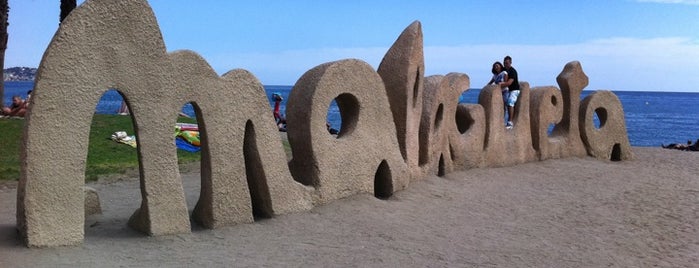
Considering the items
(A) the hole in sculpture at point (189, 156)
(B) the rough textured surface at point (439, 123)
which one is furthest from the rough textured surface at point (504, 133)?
(A) the hole in sculpture at point (189, 156)

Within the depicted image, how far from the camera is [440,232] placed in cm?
777

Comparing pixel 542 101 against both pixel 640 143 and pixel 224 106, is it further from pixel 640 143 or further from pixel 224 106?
pixel 640 143

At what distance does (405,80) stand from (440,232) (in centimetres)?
277

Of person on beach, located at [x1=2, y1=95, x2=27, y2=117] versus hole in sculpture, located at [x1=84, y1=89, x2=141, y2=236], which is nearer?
hole in sculpture, located at [x1=84, y1=89, x2=141, y2=236]

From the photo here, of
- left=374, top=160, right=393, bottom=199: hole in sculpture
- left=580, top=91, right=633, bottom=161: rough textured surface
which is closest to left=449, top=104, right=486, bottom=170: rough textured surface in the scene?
left=374, top=160, right=393, bottom=199: hole in sculpture

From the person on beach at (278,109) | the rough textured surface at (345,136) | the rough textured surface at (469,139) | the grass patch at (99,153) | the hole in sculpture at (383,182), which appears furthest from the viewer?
the person on beach at (278,109)

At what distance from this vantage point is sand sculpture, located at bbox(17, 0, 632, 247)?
240 inches

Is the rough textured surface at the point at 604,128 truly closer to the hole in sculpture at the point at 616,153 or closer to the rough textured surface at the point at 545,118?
the hole in sculpture at the point at 616,153

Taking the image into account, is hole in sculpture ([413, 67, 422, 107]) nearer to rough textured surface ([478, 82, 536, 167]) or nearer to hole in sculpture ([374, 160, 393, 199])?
hole in sculpture ([374, 160, 393, 199])

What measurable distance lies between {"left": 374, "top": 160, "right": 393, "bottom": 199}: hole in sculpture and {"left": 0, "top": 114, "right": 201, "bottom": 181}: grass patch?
14.8 ft

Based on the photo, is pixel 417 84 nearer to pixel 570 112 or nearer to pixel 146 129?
pixel 146 129

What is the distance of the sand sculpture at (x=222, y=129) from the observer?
20.0 feet

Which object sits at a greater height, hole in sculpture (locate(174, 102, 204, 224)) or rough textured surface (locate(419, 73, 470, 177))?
rough textured surface (locate(419, 73, 470, 177))

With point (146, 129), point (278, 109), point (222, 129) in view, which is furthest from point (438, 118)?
point (278, 109)
